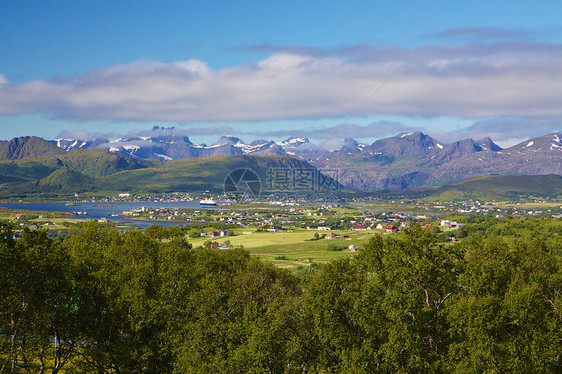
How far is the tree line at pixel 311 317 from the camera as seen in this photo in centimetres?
2625

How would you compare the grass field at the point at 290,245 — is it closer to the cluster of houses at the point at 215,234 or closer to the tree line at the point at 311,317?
the cluster of houses at the point at 215,234

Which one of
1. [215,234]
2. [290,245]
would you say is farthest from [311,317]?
[215,234]

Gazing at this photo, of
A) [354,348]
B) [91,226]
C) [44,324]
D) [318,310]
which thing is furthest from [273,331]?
[91,226]

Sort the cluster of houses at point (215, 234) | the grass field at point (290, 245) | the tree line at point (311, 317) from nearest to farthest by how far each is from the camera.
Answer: the tree line at point (311, 317), the grass field at point (290, 245), the cluster of houses at point (215, 234)

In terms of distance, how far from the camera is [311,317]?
31.0 m

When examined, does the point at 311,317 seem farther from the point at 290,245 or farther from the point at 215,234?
the point at 215,234

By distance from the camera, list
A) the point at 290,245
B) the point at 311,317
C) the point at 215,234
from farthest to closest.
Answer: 1. the point at 215,234
2. the point at 290,245
3. the point at 311,317

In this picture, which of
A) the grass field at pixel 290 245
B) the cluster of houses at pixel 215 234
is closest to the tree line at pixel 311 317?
the grass field at pixel 290 245

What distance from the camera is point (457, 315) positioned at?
88.4 feet

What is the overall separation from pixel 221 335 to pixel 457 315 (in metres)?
15.1

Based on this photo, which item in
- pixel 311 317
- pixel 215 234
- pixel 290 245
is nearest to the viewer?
pixel 311 317

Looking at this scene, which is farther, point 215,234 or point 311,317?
point 215,234

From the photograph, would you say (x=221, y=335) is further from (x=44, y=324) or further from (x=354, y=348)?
(x=44, y=324)

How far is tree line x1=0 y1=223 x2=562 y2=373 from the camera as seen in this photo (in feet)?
86.1
